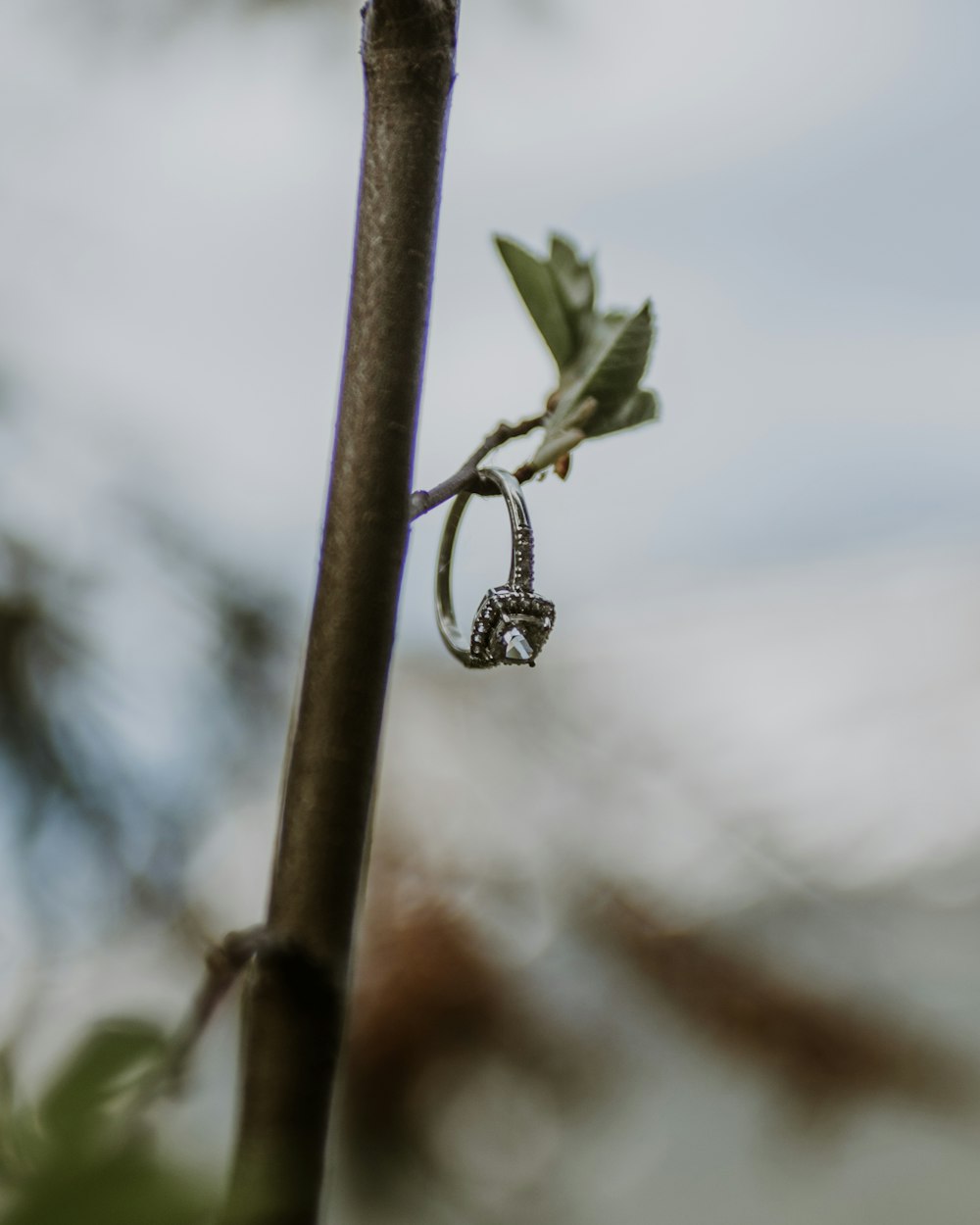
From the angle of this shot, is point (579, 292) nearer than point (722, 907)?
Yes

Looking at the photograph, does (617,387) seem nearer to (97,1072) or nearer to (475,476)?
(475,476)

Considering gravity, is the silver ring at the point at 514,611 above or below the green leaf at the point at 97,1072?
above

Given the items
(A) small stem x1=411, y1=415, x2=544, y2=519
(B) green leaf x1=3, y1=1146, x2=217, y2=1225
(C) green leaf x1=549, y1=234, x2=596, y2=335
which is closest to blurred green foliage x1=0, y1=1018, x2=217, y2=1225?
(B) green leaf x1=3, y1=1146, x2=217, y2=1225

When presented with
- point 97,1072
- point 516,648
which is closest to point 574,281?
point 516,648

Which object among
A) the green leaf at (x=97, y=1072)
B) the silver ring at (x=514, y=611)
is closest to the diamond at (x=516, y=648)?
the silver ring at (x=514, y=611)

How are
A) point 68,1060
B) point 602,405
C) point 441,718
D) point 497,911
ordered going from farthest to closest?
point 441,718
point 497,911
point 602,405
point 68,1060

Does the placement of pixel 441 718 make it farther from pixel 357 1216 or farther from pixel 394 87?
pixel 394 87

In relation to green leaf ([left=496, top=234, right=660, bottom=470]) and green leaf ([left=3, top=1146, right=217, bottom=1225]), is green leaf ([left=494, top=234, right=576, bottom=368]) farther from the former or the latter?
green leaf ([left=3, top=1146, right=217, bottom=1225])

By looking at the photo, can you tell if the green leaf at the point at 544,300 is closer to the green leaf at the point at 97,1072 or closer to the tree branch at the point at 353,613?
the tree branch at the point at 353,613

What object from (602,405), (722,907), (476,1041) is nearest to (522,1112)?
(476,1041)
